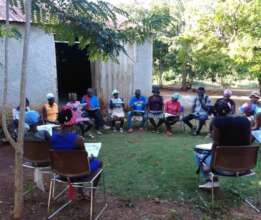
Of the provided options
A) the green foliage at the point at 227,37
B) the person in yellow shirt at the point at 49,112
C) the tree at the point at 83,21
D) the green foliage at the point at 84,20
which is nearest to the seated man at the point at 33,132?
the tree at the point at 83,21

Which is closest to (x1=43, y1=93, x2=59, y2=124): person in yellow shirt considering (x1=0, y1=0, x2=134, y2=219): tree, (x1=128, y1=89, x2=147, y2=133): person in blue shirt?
(x1=128, y1=89, x2=147, y2=133): person in blue shirt

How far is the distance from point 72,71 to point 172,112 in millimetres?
7740

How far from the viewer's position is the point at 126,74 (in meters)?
12.7

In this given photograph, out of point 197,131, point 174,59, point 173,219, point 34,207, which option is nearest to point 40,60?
point 197,131

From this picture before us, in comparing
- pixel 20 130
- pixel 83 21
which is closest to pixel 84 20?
pixel 83 21

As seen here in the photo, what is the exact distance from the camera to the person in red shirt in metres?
10.9

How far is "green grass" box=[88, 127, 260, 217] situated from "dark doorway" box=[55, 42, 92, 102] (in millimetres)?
7727

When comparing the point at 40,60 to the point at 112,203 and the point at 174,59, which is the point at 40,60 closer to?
the point at 112,203

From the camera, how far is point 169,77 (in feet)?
104

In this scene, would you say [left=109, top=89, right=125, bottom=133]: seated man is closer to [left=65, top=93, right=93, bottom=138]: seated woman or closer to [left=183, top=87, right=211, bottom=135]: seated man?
[left=65, top=93, right=93, bottom=138]: seated woman

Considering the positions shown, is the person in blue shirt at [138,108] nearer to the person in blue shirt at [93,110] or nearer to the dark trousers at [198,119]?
the person in blue shirt at [93,110]

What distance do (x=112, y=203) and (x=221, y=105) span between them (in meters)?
2.00

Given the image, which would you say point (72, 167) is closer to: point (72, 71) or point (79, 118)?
point (79, 118)

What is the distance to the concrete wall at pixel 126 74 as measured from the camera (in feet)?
40.5
